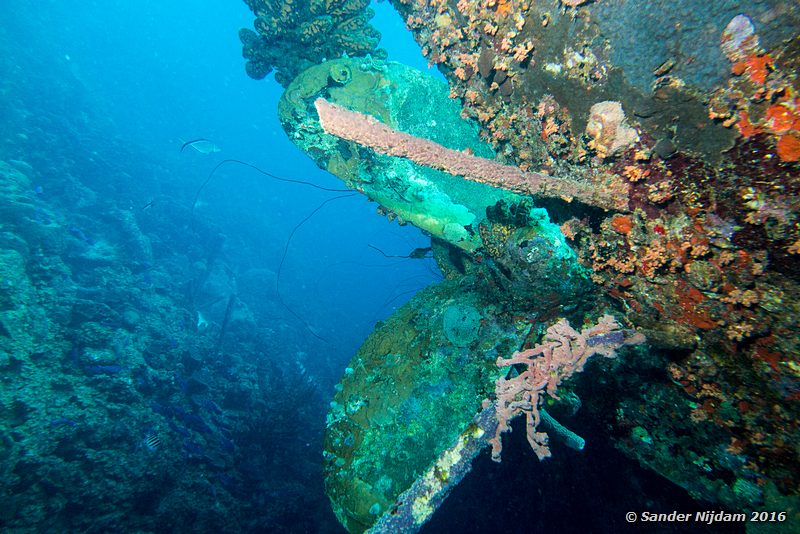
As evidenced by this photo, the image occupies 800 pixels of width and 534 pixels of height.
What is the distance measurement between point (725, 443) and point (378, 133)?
2.70m

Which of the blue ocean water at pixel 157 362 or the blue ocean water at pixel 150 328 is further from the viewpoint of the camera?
the blue ocean water at pixel 150 328

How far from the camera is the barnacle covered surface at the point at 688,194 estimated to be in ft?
4.82

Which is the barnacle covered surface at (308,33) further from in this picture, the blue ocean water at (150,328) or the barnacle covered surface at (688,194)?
the blue ocean water at (150,328)

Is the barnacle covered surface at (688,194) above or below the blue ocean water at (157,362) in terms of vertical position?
below

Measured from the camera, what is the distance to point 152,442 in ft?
22.1

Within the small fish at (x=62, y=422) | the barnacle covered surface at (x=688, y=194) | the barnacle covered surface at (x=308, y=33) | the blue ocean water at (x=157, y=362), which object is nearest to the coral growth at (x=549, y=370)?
the barnacle covered surface at (x=688, y=194)

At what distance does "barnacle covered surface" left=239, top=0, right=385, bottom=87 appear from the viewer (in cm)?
523

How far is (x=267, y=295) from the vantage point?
857 inches

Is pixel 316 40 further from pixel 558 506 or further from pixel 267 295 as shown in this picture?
pixel 267 295

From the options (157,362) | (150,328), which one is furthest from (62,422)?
(150,328)

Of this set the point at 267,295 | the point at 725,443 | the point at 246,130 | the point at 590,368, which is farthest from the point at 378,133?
the point at 246,130

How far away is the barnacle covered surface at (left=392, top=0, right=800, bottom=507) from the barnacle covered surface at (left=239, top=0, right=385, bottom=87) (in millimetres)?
3422

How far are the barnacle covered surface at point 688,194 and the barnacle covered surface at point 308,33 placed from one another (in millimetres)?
3422

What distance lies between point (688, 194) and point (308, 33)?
562 cm
